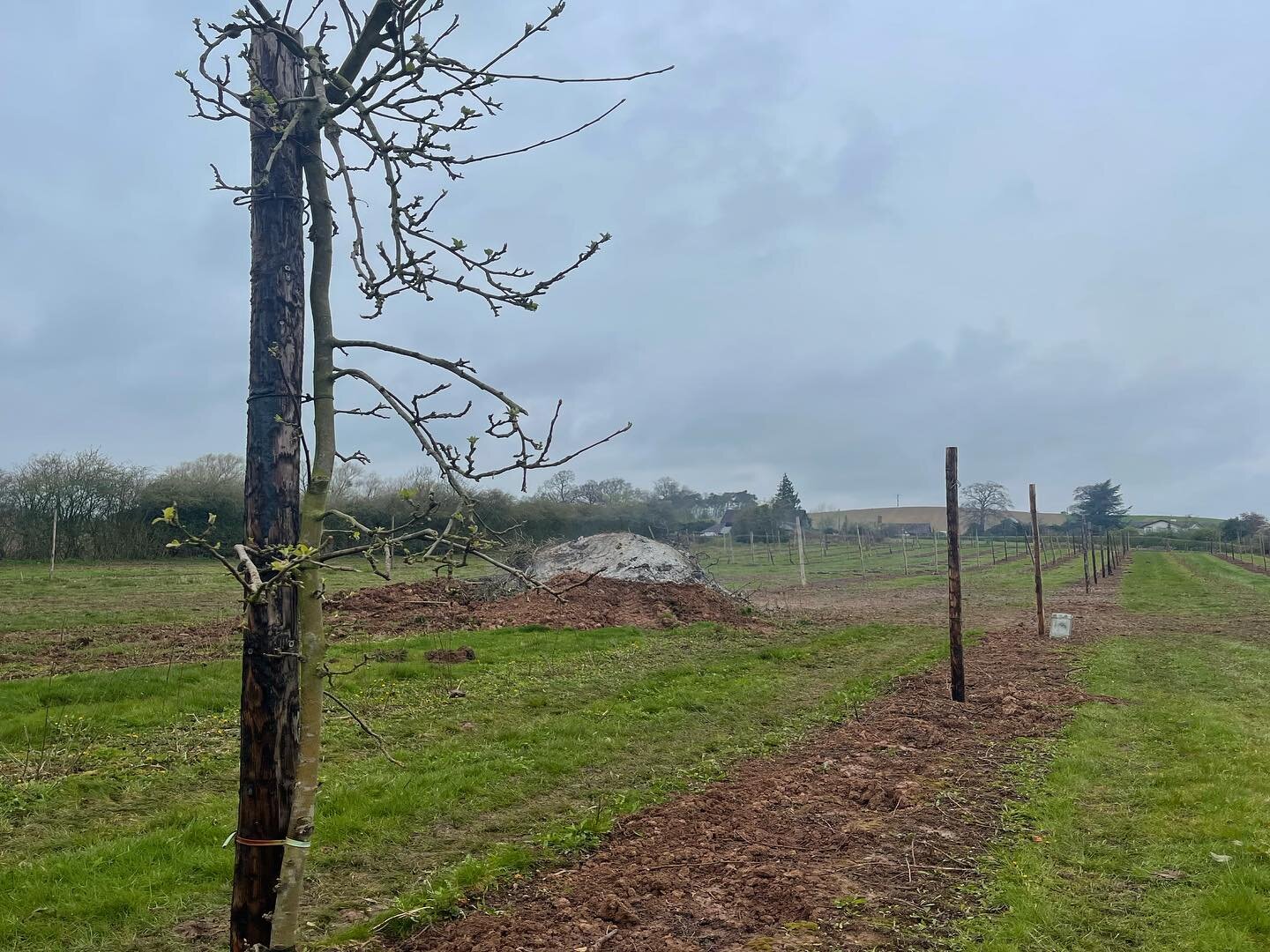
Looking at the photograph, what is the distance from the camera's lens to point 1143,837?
5297 mm

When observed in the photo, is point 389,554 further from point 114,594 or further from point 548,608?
point 114,594

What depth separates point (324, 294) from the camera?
3.04 m

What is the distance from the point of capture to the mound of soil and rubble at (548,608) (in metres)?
16.2

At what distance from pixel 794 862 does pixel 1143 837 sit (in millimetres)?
2360

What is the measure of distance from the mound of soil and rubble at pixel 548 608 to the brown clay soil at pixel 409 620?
20 mm

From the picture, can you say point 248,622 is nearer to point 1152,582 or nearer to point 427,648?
point 427,648

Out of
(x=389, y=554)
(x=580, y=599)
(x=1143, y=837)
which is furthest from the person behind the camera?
(x=580, y=599)

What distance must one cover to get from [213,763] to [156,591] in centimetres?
1804

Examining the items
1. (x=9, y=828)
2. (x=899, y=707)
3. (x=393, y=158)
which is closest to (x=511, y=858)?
(x=9, y=828)

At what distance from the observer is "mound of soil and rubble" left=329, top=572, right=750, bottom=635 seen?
16.2m

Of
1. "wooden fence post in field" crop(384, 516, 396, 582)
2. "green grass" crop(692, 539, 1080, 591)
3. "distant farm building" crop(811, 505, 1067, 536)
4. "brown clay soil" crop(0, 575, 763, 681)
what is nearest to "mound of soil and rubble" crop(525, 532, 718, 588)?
"brown clay soil" crop(0, 575, 763, 681)

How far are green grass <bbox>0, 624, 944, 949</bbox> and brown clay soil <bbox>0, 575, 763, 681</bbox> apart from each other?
5.32 feet

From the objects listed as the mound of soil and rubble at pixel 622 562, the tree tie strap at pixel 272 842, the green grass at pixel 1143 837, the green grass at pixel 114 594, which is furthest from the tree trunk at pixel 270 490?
the mound of soil and rubble at pixel 622 562

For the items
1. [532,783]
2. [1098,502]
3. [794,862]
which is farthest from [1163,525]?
[794,862]
